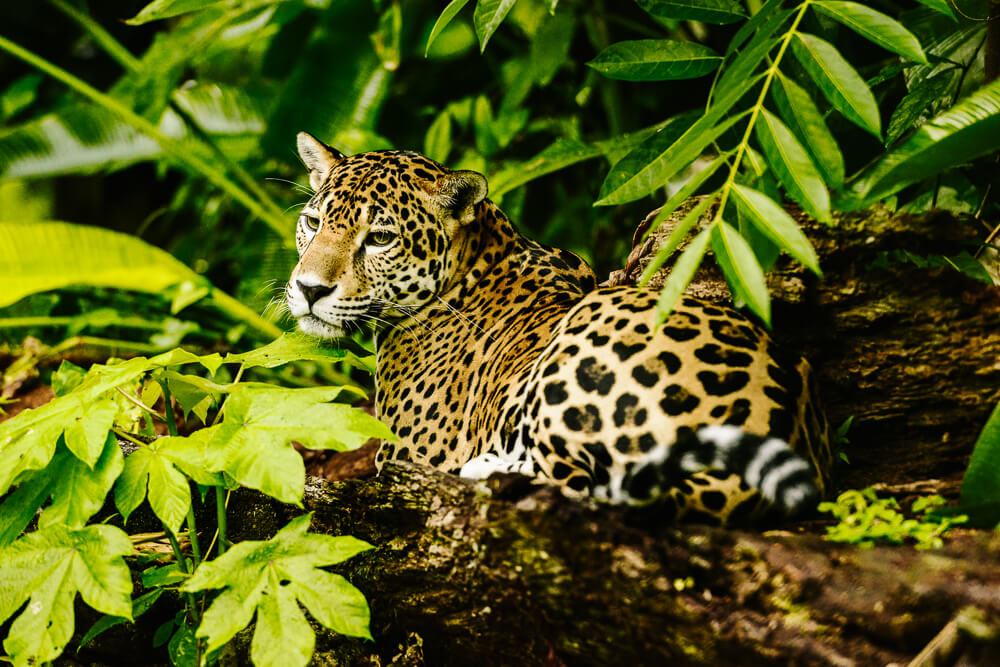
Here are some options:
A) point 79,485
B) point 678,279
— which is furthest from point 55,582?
point 678,279

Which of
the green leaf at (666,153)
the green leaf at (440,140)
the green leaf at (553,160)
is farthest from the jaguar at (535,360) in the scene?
the green leaf at (440,140)

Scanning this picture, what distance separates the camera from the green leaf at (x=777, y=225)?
5.87ft

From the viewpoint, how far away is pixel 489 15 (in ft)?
8.49

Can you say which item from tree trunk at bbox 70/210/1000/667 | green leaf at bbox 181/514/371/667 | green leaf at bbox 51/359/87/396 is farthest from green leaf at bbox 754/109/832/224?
green leaf at bbox 51/359/87/396

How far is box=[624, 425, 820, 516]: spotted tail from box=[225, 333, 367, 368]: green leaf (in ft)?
4.11

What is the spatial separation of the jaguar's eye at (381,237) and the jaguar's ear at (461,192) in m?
0.24

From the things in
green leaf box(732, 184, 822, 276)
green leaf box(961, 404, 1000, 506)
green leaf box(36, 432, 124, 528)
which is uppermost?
green leaf box(732, 184, 822, 276)

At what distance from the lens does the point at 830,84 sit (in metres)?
2.26

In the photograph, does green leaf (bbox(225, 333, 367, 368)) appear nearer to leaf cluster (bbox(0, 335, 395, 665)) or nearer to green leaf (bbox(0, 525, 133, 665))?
leaf cluster (bbox(0, 335, 395, 665))

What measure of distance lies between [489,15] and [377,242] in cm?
100

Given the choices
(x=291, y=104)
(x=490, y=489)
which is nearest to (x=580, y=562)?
(x=490, y=489)

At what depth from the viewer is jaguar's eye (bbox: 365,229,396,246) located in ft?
10.7

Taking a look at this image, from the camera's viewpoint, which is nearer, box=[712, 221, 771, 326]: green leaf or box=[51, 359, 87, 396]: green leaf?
box=[712, 221, 771, 326]: green leaf

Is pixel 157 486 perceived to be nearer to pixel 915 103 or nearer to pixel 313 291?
pixel 313 291
